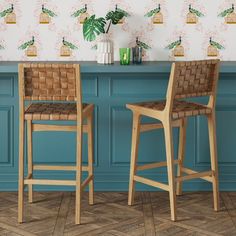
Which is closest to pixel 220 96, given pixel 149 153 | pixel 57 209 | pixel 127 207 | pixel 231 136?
pixel 231 136

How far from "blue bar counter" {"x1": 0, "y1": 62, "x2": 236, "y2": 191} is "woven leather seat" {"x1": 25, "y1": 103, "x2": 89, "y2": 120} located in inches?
22.8

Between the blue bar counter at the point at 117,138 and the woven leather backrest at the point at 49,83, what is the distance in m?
0.78

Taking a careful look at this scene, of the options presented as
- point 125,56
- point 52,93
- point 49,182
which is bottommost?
point 49,182

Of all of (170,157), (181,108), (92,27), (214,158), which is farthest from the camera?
(92,27)

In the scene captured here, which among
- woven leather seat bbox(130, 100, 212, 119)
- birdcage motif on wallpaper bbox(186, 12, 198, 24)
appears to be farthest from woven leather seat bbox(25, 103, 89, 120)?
birdcage motif on wallpaper bbox(186, 12, 198, 24)

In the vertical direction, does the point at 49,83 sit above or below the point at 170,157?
above

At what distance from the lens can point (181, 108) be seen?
4457 millimetres

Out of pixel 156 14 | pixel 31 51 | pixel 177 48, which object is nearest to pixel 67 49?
pixel 31 51

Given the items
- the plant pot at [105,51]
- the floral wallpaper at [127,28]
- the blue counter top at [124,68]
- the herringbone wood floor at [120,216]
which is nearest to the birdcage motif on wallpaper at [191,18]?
the floral wallpaper at [127,28]

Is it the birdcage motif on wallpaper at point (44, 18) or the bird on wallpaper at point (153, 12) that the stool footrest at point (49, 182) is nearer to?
the birdcage motif on wallpaper at point (44, 18)

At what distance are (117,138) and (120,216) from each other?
77cm

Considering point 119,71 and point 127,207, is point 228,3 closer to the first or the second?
point 119,71

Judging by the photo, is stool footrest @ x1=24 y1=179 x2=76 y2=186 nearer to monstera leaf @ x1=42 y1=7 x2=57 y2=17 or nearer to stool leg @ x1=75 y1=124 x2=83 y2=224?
stool leg @ x1=75 y1=124 x2=83 y2=224

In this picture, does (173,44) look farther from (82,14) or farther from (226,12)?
(82,14)
